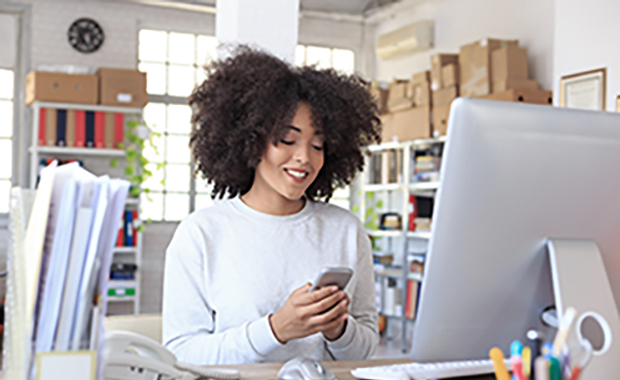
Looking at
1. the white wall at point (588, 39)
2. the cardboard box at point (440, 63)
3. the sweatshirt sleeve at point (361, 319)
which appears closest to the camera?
the sweatshirt sleeve at point (361, 319)

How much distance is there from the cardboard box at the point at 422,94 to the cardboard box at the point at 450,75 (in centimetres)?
24

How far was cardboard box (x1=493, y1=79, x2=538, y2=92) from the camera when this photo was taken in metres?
5.11

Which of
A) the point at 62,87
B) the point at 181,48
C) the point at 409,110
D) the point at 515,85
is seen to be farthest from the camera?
the point at 181,48

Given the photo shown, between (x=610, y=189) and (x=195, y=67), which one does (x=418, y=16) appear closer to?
(x=195, y=67)

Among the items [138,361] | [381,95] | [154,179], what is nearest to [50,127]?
[154,179]

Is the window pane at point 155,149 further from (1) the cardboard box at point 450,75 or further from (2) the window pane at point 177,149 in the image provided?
(1) the cardboard box at point 450,75

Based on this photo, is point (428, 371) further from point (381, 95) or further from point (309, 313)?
point (381, 95)

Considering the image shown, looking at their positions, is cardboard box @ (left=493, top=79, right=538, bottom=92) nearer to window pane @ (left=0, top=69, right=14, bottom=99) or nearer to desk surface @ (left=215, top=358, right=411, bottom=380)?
desk surface @ (left=215, top=358, right=411, bottom=380)

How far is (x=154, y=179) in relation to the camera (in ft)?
22.8

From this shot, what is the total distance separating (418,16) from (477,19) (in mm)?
962

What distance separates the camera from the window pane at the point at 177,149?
7.12 m

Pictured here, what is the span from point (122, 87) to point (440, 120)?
9.26 feet

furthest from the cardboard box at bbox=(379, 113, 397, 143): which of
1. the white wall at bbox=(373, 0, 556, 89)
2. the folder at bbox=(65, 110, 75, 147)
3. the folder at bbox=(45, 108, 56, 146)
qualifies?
Result: the folder at bbox=(45, 108, 56, 146)

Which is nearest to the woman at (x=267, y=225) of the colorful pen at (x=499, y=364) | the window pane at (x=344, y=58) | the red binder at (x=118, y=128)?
the colorful pen at (x=499, y=364)
